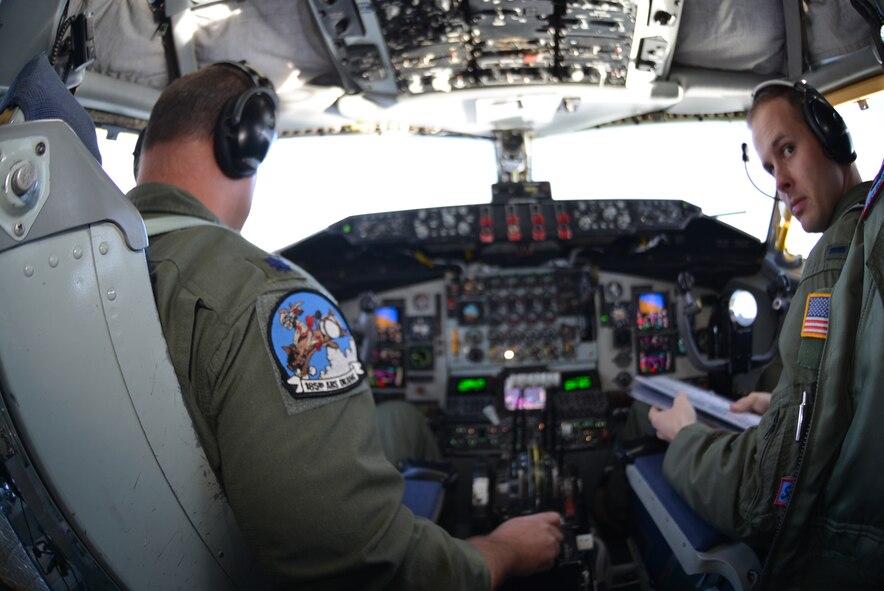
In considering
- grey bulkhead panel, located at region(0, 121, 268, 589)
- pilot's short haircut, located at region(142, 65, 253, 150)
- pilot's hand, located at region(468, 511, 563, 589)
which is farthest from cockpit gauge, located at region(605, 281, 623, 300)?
grey bulkhead panel, located at region(0, 121, 268, 589)

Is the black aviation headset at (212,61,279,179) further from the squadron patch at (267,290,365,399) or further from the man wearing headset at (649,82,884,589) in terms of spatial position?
the man wearing headset at (649,82,884,589)

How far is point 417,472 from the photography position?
1.82 meters

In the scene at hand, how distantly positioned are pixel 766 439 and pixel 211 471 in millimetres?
1042

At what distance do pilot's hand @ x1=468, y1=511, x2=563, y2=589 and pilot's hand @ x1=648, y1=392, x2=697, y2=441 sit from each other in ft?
1.35

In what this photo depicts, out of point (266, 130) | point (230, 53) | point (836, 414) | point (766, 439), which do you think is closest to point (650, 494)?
point (766, 439)

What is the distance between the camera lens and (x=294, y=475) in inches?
28.0

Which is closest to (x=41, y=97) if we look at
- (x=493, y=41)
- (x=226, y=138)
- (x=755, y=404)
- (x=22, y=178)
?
(x=22, y=178)

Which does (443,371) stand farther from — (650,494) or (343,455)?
(343,455)

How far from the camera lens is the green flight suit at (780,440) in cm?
103

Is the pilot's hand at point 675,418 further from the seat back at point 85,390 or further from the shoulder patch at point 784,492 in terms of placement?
the seat back at point 85,390

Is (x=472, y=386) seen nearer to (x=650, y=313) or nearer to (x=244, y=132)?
(x=650, y=313)

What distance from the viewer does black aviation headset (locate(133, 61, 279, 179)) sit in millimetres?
952

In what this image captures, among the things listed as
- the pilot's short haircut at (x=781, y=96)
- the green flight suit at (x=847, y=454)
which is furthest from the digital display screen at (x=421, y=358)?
the green flight suit at (x=847, y=454)

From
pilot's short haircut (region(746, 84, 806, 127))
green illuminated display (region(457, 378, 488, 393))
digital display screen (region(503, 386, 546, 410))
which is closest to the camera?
pilot's short haircut (region(746, 84, 806, 127))
